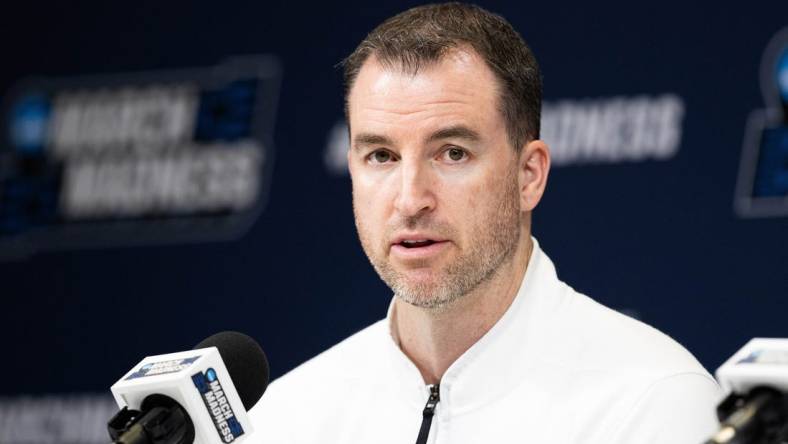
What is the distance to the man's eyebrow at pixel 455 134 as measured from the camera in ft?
8.34

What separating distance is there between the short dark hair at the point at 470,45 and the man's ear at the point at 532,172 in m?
0.02

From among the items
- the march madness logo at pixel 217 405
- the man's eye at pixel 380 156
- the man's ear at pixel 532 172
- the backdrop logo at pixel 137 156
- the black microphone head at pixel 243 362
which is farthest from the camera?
the backdrop logo at pixel 137 156

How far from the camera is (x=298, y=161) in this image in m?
4.33

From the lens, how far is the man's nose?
8.16 ft

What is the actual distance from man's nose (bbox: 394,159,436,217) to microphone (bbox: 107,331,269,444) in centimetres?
48

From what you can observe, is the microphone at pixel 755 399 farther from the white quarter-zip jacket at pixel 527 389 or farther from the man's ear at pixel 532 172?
the man's ear at pixel 532 172

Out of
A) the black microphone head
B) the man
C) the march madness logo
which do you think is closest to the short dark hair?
the man

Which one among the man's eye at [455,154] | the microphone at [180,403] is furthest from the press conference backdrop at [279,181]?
the microphone at [180,403]

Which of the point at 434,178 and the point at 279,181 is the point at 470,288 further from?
the point at 279,181

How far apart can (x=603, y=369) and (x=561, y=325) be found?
170mm

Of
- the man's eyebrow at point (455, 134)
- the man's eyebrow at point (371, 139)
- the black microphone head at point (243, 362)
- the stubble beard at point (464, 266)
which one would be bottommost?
the black microphone head at point (243, 362)

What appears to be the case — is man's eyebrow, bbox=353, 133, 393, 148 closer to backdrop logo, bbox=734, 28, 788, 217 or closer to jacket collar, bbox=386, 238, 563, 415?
jacket collar, bbox=386, 238, 563, 415

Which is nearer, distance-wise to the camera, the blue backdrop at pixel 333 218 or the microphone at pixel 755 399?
the microphone at pixel 755 399

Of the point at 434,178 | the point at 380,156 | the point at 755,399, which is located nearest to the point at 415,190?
the point at 434,178
